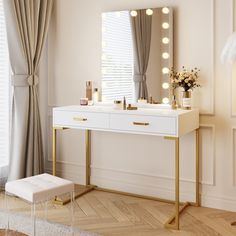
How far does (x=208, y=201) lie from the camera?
353 centimetres

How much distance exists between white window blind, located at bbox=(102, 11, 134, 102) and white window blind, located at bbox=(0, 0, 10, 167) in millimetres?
998

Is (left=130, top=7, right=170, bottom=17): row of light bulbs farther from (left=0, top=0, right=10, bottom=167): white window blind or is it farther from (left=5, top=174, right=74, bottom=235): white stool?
(left=5, top=174, right=74, bottom=235): white stool

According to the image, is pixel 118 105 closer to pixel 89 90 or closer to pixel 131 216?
pixel 89 90

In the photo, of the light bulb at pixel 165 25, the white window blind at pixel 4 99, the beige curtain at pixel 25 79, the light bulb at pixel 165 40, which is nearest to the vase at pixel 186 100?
the light bulb at pixel 165 40

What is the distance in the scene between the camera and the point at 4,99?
13.3 ft

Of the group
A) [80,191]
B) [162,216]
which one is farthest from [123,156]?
[162,216]

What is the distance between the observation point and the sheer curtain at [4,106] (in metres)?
4.00

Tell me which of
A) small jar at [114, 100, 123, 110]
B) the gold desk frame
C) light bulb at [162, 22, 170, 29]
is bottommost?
the gold desk frame

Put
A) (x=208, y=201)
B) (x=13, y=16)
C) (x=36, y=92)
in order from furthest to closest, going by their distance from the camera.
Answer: (x=36, y=92) → (x=13, y=16) → (x=208, y=201)

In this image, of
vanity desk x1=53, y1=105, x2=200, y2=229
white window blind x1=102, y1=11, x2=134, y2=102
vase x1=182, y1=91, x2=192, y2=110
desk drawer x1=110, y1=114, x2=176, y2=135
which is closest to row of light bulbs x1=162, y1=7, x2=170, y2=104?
vanity desk x1=53, y1=105, x2=200, y2=229

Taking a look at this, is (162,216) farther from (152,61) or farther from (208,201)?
(152,61)

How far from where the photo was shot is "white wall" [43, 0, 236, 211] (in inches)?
133

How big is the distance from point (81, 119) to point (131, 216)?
0.95m

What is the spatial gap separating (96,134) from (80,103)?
39 centimetres
